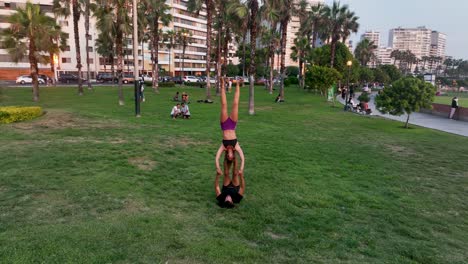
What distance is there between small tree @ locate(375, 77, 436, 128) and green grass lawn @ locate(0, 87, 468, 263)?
14.5ft

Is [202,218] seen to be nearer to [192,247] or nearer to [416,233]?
[192,247]

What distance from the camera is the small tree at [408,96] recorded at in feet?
55.0

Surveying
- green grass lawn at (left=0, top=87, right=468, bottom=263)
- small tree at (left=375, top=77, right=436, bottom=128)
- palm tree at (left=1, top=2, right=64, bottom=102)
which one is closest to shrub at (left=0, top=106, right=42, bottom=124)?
green grass lawn at (left=0, top=87, right=468, bottom=263)

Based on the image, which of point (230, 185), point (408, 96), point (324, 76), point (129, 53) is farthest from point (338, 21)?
point (129, 53)

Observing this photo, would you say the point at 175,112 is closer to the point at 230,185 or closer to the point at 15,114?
the point at 15,114

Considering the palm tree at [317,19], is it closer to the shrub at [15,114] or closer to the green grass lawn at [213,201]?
the green grass lawn at [213,201]

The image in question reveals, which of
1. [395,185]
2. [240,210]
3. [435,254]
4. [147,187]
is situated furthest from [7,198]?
[395,185]

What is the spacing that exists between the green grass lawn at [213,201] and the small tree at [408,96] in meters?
4.42

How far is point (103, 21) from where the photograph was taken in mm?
21453

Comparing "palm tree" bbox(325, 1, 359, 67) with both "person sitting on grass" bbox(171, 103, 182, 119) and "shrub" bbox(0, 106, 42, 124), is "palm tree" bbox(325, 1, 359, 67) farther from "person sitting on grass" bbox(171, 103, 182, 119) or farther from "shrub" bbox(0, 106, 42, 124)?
"shrub" bbox(0, 106, 42, 124)

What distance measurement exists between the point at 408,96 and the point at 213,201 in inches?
570

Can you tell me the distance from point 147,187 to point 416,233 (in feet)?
17.8

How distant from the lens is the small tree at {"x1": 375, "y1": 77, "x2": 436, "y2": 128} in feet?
55.0

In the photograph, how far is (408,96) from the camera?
1688 centimetres
